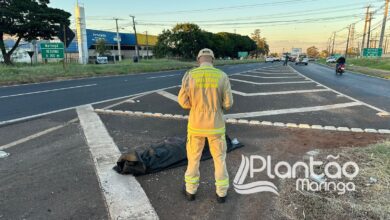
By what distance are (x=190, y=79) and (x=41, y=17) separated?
125 ft

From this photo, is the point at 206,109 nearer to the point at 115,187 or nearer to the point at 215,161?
the point at 215,161

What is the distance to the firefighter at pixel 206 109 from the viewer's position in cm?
307

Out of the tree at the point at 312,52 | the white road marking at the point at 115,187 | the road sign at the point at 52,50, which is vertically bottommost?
the white road marking at the point at 115,187

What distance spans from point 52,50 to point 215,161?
21313mm

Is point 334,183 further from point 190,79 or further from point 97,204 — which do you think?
point 97,204

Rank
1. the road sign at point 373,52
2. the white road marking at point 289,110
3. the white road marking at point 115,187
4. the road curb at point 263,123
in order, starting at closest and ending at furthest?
the white road marking at point 115,187 → the road curb at point 263,123 → the white road marking at point 289,110 → the road sign at point 373,52

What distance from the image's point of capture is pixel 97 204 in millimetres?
3104

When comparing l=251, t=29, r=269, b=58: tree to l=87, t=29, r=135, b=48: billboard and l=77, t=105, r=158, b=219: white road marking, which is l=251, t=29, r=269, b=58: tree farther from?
l=77, t=105, r=158, b=219: white road marking

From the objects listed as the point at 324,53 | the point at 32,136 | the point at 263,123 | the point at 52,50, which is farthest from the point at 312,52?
the point at 32,136

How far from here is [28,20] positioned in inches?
1345

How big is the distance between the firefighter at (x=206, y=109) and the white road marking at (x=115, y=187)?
534mm

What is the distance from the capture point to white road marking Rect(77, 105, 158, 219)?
117 inches

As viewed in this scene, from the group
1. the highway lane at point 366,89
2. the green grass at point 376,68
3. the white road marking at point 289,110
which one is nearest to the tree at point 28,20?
the highway lane at point 366,89

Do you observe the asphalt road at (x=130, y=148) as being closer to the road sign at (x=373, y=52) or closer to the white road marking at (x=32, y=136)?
the white road marking at (x=32, y=136)
